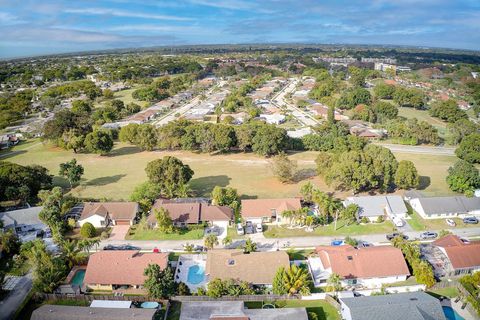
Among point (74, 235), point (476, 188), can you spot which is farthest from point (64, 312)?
point (476, 188)

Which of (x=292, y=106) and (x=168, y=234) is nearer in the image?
(x=168, y=234)

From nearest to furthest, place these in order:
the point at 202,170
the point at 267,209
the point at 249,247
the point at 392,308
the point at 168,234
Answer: the point at 392,308 → the point at 249,247 → the point at 168,234 → the point at 267,209 → the point at 202,170

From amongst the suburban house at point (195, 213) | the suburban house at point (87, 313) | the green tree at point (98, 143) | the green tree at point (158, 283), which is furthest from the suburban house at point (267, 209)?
the green tree at point (98, 143)

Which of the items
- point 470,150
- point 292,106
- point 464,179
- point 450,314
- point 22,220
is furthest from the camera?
point 292,106

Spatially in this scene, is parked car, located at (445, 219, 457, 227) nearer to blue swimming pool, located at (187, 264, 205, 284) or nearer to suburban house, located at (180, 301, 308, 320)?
suburban house, located at (180, 301, 308, 320)

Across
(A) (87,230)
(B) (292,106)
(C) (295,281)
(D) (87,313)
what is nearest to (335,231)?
(C) (295,281)

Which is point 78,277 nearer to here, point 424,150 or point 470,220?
point 470,220

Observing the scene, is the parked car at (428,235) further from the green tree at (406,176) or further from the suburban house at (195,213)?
the suburban house at (195,213)
